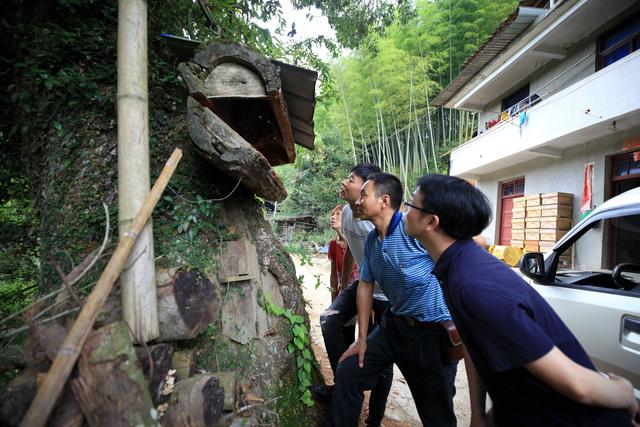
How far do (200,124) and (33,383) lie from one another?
1458 millimetres

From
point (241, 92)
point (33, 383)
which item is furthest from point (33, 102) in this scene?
point (33, 383)

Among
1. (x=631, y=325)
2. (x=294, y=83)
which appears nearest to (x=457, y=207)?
(x=294, y=83)

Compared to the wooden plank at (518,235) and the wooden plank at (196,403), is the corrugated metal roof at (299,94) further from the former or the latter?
the wooden plank at (518,235)

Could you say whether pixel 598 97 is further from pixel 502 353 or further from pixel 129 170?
pixel 129 170

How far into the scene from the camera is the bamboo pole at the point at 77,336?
0.98m

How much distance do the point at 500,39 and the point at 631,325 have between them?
873 centimetres

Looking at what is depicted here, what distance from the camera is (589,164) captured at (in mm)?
7316

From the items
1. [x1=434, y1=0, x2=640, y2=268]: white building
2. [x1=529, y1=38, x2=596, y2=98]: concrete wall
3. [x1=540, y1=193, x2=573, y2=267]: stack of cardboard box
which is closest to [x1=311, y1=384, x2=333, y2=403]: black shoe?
[x1=434, y1=0, x2=640, y2=268]: white building

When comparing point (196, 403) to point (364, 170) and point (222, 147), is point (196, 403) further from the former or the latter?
point (364, 170)

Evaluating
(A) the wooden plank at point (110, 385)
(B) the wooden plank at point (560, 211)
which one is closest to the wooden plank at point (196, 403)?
(A) the wooden plank at point (110, 385)

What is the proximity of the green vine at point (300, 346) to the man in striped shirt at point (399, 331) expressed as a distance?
231 mm

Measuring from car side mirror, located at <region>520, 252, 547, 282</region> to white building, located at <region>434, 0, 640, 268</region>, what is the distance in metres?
4.88

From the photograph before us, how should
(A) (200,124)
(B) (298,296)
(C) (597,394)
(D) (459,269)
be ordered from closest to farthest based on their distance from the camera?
(C) (597,394), (D) (459,269), (A) (200,124), (B) (298,296)

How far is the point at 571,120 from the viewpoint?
7.01 meters
